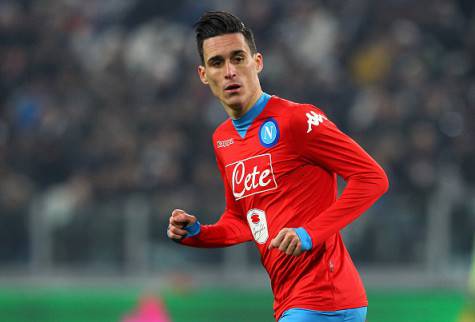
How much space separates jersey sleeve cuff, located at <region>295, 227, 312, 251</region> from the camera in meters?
3.86

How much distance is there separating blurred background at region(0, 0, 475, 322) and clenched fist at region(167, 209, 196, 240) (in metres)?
4.14

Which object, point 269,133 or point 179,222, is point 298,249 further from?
point 179,222

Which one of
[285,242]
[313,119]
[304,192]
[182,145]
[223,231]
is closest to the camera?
[285,242]

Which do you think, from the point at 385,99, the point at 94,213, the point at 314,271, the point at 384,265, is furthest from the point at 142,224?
the point at 314,271

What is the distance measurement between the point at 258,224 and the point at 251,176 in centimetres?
21

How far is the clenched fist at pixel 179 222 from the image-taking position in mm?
4441

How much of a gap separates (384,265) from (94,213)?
9.18ft

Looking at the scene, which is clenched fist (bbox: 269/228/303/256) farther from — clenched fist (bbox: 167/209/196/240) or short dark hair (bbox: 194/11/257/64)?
short dark hair (bbox: 194/11/257/64)

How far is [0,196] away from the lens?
10.2 m

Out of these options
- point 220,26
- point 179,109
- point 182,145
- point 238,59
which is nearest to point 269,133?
point 238,59

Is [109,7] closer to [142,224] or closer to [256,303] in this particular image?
[142,224]

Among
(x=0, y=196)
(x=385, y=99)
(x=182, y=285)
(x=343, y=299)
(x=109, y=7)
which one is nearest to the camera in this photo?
(x=343, y=299)

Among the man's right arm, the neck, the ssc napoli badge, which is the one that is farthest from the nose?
the man's right arm

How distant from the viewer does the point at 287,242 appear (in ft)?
12.5
